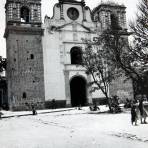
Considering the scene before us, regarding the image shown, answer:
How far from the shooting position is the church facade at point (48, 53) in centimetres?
3177

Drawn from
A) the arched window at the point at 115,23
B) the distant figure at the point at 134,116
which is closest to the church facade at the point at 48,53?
the arched window at the point at 115,23


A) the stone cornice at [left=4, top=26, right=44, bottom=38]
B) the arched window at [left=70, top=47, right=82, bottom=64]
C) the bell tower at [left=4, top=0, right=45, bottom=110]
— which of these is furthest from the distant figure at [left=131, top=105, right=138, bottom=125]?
the arched window at [left=70, top=47, right=82, bottom=64]

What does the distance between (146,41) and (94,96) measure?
1883 centimetres

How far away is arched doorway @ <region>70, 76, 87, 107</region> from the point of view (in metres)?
35.8

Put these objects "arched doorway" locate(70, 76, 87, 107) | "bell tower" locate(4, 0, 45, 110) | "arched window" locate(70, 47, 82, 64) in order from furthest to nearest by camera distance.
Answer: "arched doorway" locate(70, 76, 87, 107)
"arched window" locate(70, 47, 82, 64)
"bell tower" locate(4, 0, 45, 110)

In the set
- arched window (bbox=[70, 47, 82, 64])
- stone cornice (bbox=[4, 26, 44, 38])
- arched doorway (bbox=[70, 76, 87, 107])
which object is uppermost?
stone cornice (bbox=[4, 26, 44, 38])

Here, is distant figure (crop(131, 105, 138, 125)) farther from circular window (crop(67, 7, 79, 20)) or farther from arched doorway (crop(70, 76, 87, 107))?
circular window (crop(67, 7, 79, 20))

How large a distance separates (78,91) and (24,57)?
9.28m

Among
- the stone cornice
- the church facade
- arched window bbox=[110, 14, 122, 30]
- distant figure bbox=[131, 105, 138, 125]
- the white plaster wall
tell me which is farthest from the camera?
the white plaster wall

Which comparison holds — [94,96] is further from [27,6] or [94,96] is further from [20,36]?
[27,6]

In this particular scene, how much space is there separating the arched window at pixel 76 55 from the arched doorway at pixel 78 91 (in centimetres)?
235

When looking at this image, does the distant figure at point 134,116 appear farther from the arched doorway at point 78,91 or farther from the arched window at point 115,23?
the arched doorway at point 78,91

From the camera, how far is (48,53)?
33312 mm

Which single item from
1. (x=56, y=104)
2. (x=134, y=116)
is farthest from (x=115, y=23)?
(x=134, y=116)
